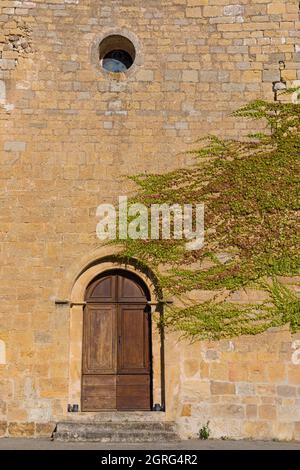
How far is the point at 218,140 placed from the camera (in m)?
8.88

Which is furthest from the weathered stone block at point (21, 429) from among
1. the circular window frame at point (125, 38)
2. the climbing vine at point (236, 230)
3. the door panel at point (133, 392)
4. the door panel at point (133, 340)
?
the circular window frame at point (125, 38)

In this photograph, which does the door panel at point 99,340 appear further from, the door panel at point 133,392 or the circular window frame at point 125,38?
the circular window frame at point 125,38

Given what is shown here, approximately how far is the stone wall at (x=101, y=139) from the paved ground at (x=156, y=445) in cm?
34

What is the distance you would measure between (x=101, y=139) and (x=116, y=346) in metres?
3.25

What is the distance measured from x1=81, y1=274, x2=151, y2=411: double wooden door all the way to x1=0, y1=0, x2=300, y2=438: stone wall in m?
0.47

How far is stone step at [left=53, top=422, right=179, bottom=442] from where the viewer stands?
7.27m

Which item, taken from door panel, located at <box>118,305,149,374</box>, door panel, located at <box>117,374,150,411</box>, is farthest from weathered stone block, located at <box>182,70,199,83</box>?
A: door panel, located at <box>117,374,150,411</box>

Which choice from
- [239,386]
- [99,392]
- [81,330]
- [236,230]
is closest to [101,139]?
[236,230]

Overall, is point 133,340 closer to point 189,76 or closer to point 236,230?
point 236,230

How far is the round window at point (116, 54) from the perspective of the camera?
9.25 m

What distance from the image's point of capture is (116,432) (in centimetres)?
736
